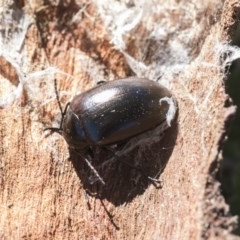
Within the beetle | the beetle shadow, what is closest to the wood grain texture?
the beetle shadow

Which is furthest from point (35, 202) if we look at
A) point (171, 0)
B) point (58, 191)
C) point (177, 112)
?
point (171, 0)

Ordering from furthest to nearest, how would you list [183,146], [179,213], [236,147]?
[236,147], [183,146], [179,213]

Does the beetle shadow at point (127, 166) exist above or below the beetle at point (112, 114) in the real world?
below

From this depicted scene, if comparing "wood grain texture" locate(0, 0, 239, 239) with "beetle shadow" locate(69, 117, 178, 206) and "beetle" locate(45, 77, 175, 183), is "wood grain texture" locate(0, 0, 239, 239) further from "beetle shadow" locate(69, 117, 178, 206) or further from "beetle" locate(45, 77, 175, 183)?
"beetle" locate(45, 77, 175, 183)

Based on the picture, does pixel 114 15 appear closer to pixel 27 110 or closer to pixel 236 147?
pixel 27 110

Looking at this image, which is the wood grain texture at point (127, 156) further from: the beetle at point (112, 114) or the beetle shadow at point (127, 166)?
the beetle at point (112, 114)

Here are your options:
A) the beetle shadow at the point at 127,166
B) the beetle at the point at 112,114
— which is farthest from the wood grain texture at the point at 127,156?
the beetle at the point at 112,114
